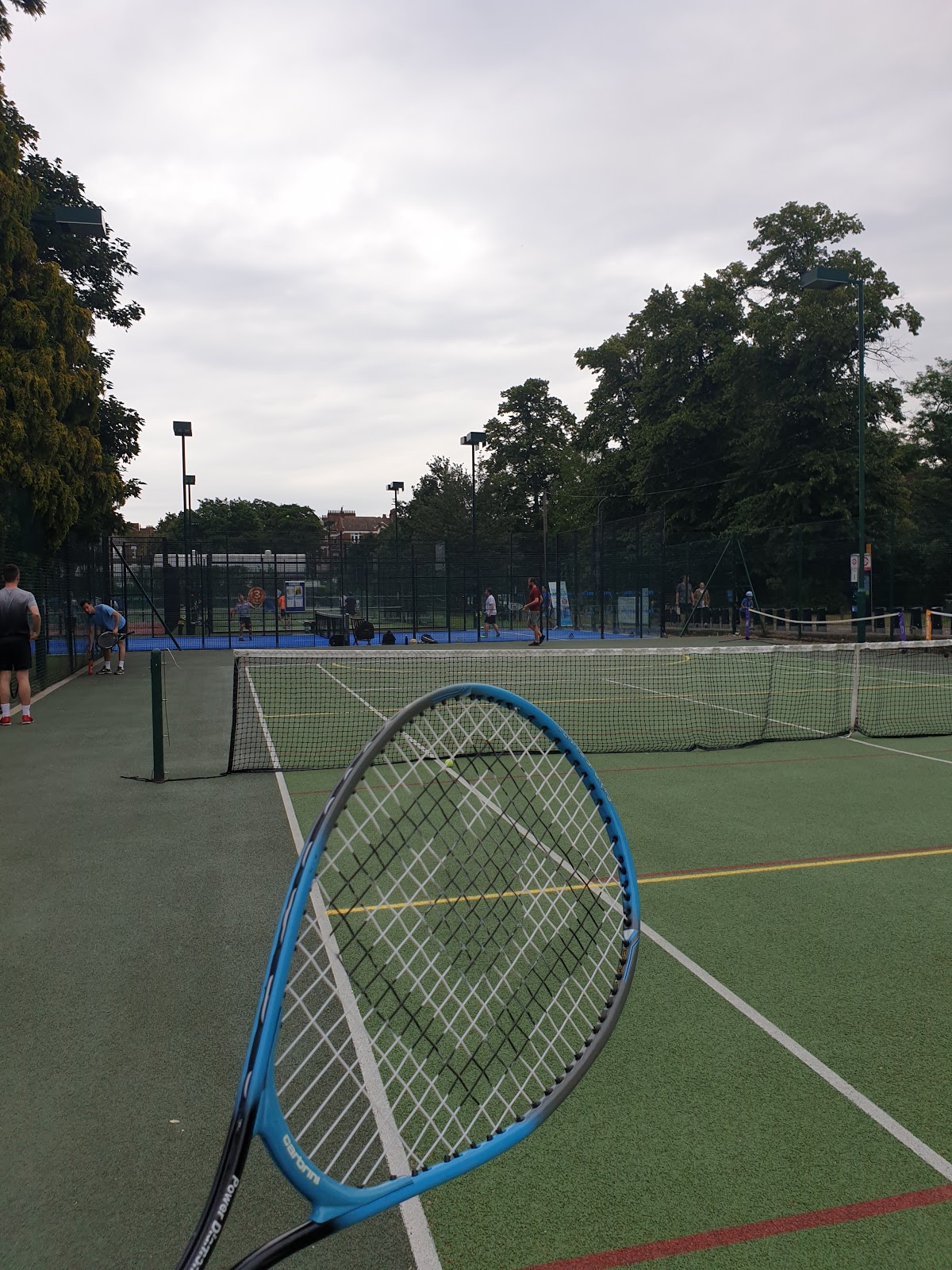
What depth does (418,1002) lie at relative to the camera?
3.90 meters

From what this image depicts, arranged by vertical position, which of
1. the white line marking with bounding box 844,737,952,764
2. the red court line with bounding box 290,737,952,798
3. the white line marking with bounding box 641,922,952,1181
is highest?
the white line marking with bounding box 844,737,952,764

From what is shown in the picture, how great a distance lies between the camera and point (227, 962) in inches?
173

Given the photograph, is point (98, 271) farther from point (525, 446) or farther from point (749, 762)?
point (525, 446)

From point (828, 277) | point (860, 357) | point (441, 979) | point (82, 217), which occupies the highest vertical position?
point (828, 277)

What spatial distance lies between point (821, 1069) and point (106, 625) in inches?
666

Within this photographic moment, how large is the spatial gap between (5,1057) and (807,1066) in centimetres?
292

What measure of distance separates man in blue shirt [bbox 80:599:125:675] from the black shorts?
250 inches

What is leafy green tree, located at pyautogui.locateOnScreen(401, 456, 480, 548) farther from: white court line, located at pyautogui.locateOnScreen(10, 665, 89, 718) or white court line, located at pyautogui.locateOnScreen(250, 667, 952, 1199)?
white court line, located at pyautogui.locateOnScreen(250, 667, 952, 1199)

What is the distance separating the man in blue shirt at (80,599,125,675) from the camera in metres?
18.0

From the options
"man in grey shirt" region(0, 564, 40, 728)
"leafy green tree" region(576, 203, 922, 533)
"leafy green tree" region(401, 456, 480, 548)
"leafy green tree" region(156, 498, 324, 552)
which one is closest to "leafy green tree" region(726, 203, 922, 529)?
"leafy green tree" region(576, 203, 922, 533)

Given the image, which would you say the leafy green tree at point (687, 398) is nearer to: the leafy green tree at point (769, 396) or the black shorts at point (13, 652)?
the leafy green tree at point (769, 396)

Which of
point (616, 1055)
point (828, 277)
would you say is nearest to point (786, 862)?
point (616, 1055)

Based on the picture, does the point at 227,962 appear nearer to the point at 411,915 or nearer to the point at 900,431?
the point at 411,915

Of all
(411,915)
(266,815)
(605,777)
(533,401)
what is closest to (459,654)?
(605,777)
